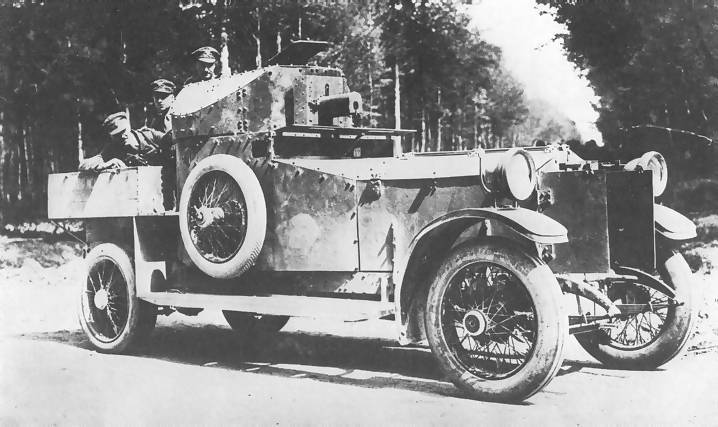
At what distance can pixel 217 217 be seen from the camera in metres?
6.51

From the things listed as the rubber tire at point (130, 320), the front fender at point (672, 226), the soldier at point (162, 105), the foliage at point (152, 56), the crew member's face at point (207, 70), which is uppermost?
the foliage at point (152, 56)

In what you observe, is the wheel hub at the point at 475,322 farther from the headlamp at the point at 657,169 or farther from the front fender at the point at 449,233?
the headlamp at the point at 657,169

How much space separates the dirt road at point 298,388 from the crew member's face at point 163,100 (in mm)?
2125

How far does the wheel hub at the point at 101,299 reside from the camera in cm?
739

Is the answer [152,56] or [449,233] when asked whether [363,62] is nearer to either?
[152,56]

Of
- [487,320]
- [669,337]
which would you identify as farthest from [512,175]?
[669,337]

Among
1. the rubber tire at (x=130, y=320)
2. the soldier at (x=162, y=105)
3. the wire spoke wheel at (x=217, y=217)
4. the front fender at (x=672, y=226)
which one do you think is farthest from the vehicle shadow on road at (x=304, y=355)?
the soldier at (x=162, y=105)

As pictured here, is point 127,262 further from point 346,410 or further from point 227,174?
point 346,410

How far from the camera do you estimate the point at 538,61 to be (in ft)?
24.8

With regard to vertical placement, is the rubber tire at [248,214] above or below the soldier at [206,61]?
below

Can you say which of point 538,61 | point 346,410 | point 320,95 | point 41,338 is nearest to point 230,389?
point 346,410

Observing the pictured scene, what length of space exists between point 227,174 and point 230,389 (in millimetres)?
1641

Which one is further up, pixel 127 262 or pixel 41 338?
pixel 127 262

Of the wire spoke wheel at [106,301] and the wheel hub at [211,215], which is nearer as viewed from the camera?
the wheel hub at [211,215]
